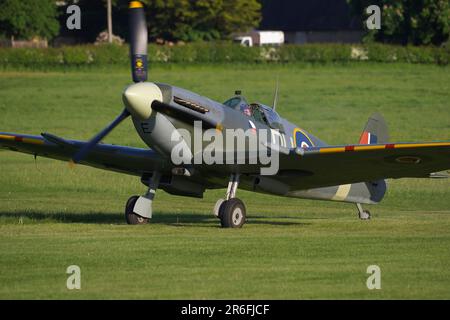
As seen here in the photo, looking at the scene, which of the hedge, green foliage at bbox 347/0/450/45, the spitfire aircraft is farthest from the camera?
green foliage at bbox 347/0/450/45

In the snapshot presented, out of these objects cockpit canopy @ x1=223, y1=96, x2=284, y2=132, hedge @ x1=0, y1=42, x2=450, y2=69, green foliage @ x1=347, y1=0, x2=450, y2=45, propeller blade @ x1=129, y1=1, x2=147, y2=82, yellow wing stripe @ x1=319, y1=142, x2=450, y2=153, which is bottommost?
yellow wing stripe @ x1=319, y1=142, x2=450, y2=153

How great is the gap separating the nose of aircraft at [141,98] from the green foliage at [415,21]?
2223 inches

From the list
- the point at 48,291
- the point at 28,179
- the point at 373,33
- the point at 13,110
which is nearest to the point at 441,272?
the point at 48,291

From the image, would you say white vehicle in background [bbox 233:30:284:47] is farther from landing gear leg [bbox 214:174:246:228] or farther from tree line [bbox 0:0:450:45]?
landing gear leg [bbox 214:174:246:228]

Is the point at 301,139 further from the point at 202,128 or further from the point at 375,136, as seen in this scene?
the point at 202,128

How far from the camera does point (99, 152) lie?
795 inches

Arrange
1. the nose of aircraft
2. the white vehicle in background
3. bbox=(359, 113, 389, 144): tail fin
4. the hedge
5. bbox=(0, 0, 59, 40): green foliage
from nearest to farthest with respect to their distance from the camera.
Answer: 1. the nose of aircraft
2. bbox=(359, 113, 389, 144): tail fin
3. the hedge
4. bbox=(0, 0, 59, 40): green foliage
5. the white vehicle in background

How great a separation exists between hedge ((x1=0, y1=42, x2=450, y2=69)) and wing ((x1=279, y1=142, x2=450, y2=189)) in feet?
139

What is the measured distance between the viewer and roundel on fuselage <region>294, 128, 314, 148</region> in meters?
19.9

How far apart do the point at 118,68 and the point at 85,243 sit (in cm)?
4553

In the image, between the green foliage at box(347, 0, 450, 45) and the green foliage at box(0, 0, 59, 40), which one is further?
the green foliage at box(0, 0, 59, 40)

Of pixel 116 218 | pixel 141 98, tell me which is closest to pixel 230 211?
pixel 141 98

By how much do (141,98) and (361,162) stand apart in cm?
395

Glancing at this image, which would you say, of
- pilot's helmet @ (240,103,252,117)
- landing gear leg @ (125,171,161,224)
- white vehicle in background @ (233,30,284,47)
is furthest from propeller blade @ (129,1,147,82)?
white vehicle in background @ (233,30,284,47)
